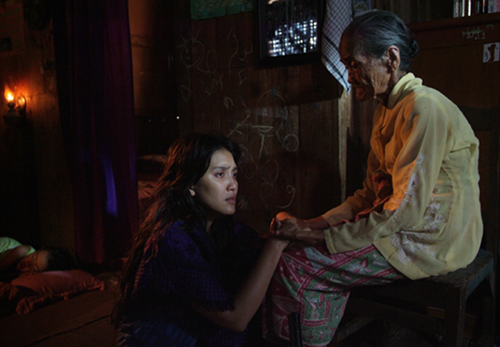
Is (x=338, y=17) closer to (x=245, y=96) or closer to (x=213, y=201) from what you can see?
(x=245, y=96)

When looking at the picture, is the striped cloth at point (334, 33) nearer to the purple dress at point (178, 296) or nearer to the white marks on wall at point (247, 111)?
the white marks on wall at point (247, 111)

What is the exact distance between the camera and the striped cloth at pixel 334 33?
2572mm

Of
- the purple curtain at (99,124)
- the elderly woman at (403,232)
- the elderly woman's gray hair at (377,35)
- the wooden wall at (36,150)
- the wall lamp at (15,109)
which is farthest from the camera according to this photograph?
the wall lamp at (15,109)

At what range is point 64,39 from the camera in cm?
405

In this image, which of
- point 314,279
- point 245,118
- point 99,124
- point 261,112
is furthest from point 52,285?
point 314,279

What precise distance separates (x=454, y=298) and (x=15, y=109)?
518 cm

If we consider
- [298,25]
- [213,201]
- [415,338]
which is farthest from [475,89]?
[213,201]

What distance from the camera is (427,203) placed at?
5.23 ft

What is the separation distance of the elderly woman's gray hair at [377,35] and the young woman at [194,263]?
762 millimetres

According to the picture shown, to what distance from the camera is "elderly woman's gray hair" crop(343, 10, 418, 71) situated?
69.5 inches

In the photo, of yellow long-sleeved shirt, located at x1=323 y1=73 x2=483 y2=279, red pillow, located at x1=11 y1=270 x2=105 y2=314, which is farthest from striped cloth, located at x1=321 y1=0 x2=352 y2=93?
red pillow, located at x1=11 y1=270 x2=105 y2=314

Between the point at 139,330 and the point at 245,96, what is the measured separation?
2.09 meters

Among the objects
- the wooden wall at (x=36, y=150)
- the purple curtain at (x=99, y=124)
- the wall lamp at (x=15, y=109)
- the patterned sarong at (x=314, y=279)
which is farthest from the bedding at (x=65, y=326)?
the wall lamp at (x=15, y=109)

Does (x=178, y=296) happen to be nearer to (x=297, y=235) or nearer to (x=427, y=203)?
(x=297, y=235)
